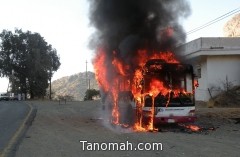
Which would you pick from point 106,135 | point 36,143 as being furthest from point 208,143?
point 36,143

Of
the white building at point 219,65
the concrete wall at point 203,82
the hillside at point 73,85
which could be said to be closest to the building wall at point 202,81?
the concrete wall at point 203,82

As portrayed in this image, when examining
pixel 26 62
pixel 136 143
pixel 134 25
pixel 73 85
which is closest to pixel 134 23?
pixel 134 25

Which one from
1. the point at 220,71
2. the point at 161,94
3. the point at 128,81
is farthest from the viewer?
the point at 220,71

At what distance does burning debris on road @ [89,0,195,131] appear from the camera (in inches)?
634

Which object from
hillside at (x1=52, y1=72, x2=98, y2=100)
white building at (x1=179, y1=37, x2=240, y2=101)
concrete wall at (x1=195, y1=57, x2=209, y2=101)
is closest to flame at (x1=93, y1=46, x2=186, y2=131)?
white building at (x1=179, y1=37, x2=240, y2=101)

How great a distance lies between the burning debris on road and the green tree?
5080 cm

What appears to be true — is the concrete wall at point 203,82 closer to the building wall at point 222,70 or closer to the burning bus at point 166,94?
the building wall at point 222,70

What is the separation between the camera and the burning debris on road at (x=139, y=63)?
1609 cm

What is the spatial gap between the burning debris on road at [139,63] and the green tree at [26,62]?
50796mm

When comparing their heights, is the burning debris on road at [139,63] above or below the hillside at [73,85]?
below

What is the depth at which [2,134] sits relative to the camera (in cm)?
1510

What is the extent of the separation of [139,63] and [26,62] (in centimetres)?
5573

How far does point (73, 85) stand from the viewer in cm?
11831

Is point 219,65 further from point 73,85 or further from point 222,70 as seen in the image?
point 73,85
